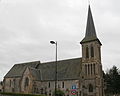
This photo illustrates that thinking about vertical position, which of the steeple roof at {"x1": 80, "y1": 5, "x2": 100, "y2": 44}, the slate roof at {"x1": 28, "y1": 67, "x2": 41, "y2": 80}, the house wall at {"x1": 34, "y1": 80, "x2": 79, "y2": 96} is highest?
the steeple roof at {"x1": 80, "y1": 5, "x2": 100, "y2": 44}

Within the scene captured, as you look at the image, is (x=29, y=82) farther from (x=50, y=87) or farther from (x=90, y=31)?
(x=90, y=31)

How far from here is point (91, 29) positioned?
50344mm

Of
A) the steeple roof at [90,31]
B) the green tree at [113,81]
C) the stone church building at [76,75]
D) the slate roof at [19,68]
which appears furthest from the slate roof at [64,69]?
the green tree at [113,81]

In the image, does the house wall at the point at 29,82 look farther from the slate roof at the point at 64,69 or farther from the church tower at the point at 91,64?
the church tower at the point at 91,64

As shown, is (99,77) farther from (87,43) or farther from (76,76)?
(87,43)

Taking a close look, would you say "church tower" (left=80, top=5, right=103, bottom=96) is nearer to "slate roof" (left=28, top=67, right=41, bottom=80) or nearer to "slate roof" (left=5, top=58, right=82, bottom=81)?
"slate roof" (left=5, top=58, right=82, bottom=81)

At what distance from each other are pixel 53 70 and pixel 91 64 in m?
13.3

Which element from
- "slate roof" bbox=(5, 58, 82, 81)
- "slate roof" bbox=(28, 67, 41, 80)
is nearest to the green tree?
"slate roof" bbox=(5, 58, 82, 81)

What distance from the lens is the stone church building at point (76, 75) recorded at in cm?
4612

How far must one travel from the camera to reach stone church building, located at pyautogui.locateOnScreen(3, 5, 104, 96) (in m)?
46.1

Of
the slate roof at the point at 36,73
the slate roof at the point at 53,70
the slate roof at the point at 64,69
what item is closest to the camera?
the slate roof at the point at 64,69

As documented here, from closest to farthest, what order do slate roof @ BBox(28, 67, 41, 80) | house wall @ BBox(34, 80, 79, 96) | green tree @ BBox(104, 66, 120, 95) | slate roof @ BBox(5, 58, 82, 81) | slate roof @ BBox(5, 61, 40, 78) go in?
house wall @ BBox(34, 80, 79, 96) < slate roof @ BBox(5, 58, 82, 81) < green tree @ BBox(104, 66, 120, 95) < slate roof @ BBox(28, 67, 41, 80) < slate roof @ BBox(5, 61, 40, 78)

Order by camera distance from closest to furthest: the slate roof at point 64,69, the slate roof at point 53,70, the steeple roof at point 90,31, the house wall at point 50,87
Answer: the house wall at point 50,87, the steeple roof at point 90,31, the slate roof at point 64,69, the slate roof at point 53,70

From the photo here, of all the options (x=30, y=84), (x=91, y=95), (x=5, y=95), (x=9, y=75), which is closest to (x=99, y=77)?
(x=91, y=95)
